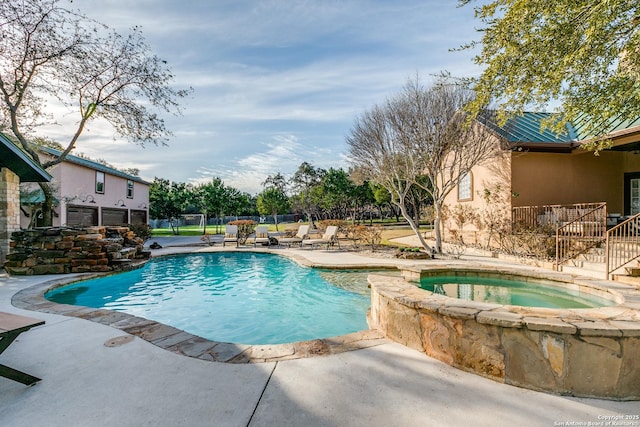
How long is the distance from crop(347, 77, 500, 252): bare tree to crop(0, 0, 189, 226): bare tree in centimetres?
837

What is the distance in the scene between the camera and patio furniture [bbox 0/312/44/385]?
2.47 meters

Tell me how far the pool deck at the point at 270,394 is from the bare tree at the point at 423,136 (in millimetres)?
9048

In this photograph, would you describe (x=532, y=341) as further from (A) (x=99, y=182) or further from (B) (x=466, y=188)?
(A) (x=99, y=182)

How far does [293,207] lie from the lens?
34.8 metres

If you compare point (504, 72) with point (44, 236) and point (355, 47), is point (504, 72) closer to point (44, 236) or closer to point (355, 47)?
point (355, 47)

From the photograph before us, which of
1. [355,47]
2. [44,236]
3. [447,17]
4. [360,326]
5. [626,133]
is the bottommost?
[360,326]

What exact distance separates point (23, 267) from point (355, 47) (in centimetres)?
1161

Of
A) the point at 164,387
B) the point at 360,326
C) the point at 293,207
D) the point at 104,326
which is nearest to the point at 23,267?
the point at 104,326

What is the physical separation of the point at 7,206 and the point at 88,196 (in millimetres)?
11193

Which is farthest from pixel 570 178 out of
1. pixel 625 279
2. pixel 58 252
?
pixel 58 252

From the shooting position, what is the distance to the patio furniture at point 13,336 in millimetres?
2475

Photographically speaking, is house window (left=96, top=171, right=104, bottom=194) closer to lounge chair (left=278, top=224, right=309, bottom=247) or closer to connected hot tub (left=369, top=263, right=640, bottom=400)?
lounge chair (left=278, top=224, right=309, bottom=247)

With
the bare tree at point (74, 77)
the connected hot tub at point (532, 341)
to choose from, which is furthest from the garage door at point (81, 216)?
the connected hot tub at point (532, 341)

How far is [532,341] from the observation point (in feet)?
8.64
